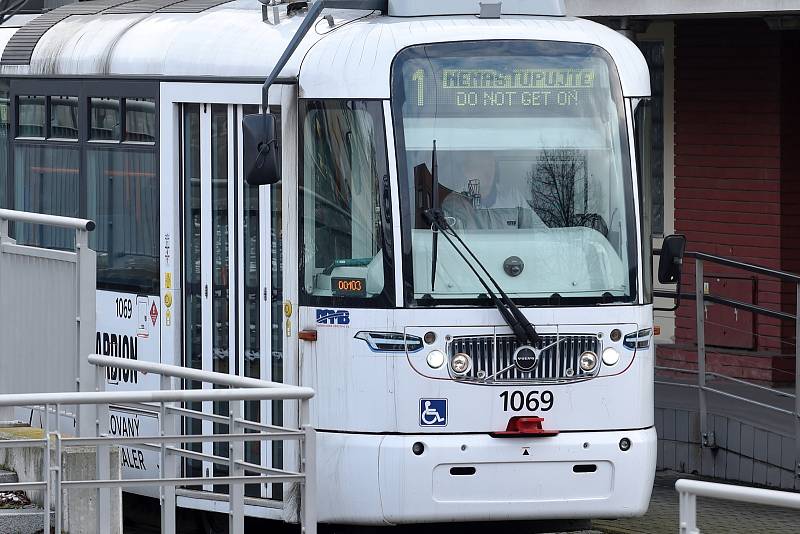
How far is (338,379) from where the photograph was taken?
402 inches

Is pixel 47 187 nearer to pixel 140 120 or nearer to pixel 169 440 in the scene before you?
pixel 140 120

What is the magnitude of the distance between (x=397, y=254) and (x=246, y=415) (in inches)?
53.2

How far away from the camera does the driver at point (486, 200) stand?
33.2 ft

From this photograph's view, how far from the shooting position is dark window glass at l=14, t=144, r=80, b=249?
11906 millimetres

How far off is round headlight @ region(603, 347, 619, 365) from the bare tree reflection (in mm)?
627

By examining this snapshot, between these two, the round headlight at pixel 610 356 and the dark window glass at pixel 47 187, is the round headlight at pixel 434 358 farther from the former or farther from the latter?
the dark window glass at pixel 47 187

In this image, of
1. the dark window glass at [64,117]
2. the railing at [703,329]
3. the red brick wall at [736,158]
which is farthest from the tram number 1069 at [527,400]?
the red brick wall at [736,158]

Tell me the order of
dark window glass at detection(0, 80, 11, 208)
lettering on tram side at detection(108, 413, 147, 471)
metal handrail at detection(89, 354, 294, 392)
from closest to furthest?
metal handrail at detection(89, 354, 294, 392)
lettering on tram side at detection(108, 413, 147, 471)
dark window glass at detection(0, 80, 11, 208)

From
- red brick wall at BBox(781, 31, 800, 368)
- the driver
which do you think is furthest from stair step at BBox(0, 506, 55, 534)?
red brick wall at BBox(781, 31, 800, 368)

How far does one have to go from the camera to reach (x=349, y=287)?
1020 cm

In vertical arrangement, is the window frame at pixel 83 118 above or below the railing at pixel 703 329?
above

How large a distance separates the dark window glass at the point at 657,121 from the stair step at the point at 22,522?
961 cm

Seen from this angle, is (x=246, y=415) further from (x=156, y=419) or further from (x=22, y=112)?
(x=22, y=112)

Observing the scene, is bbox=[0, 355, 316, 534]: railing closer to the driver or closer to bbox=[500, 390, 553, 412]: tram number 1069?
bbox=[500, 390, 553, 412]: tram number 1069
